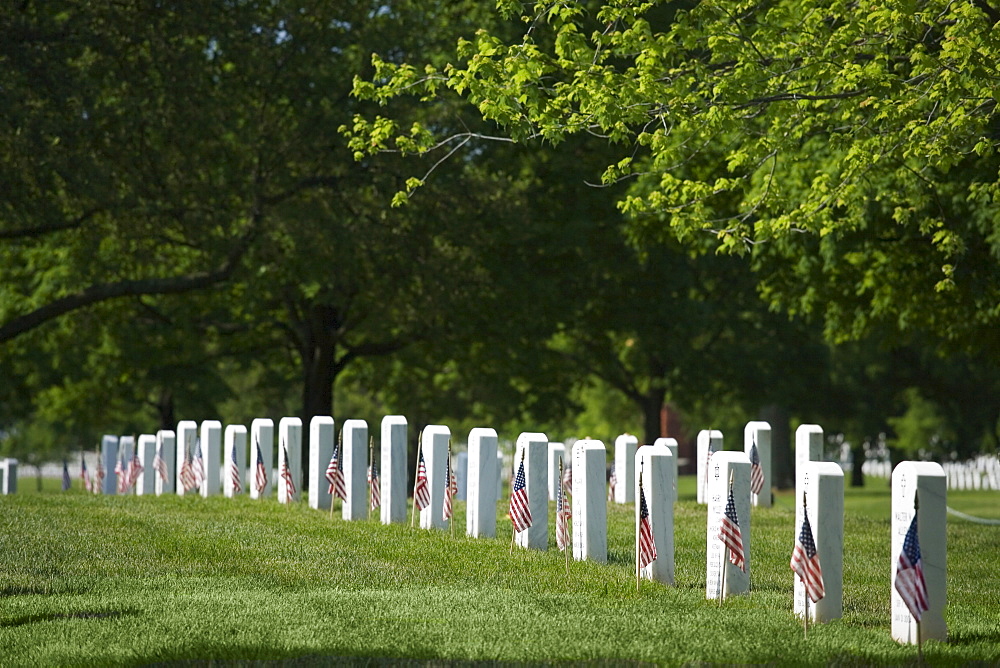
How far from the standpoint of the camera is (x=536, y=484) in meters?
13.0

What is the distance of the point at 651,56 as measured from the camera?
15.1 meters

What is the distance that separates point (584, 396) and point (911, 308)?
30885 millimetres

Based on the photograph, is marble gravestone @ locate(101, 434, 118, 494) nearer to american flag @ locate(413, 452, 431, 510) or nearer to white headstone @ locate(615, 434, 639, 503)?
white headstone @ locate(615, 434, 639, 503)

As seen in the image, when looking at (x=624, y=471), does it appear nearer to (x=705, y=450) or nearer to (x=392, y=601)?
(x=705, y=450)

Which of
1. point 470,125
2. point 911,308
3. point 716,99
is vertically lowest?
point 911,308

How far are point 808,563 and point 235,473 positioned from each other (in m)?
11.9

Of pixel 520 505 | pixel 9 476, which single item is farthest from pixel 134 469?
pixel 520 505

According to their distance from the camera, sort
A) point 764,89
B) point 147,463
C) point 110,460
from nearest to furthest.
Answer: point 764,89 < point 147,463 < point 110,460

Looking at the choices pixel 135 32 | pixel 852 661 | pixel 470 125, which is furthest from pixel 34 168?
pixel 852 661

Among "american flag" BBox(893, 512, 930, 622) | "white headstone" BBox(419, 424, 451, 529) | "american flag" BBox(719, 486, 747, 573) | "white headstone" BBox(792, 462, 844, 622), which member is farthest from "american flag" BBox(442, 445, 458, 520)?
"american flag" BBox(893, 512, 930, 622)

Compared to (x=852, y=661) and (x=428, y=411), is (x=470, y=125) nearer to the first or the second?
(x=428, y=411)

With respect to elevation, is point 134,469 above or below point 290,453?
below

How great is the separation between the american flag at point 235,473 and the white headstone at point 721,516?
10468mm

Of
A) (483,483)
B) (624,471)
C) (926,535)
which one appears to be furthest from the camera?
(624,471)
